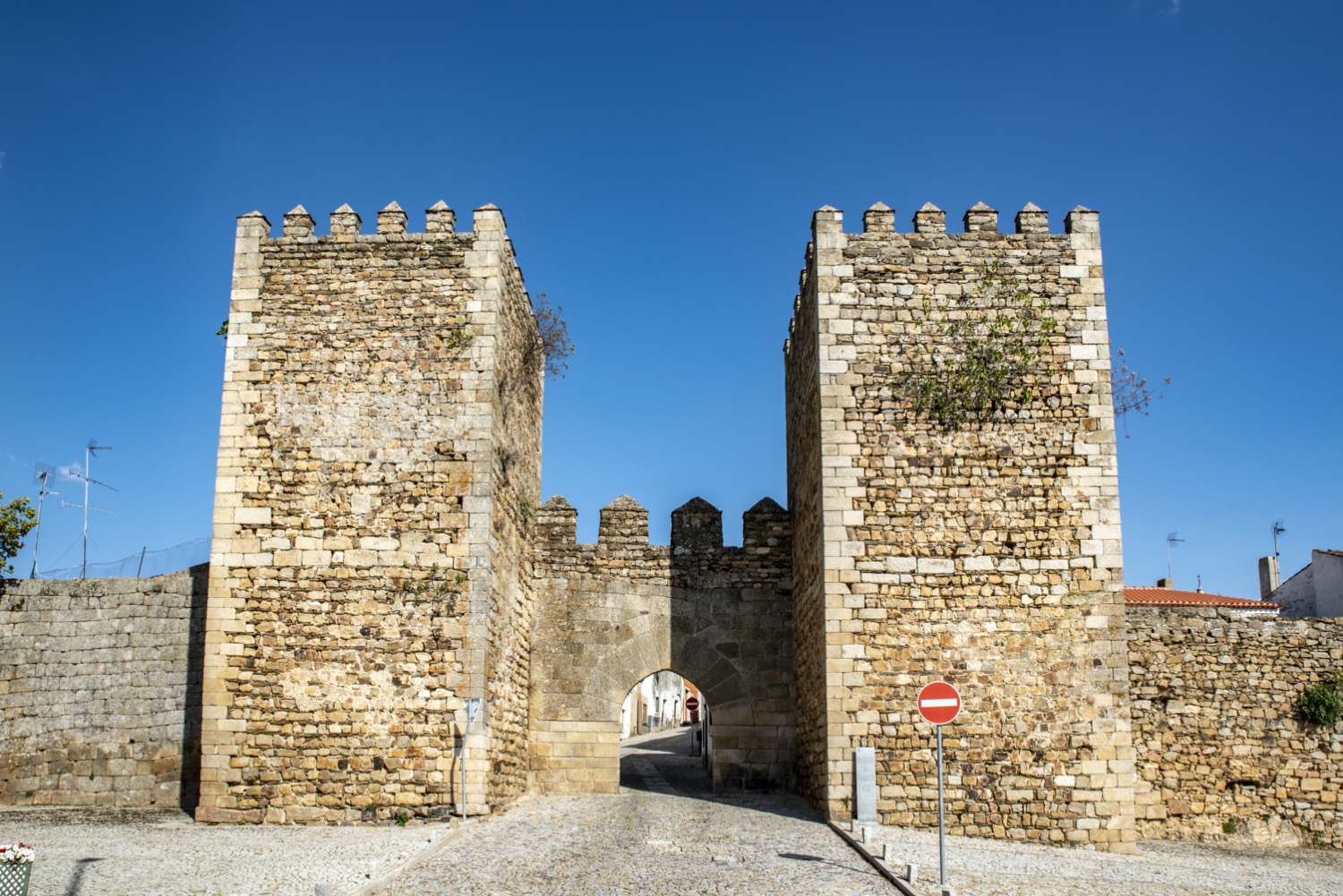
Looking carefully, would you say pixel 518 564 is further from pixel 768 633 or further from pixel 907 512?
pixel 907 512

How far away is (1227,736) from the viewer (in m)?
13.6

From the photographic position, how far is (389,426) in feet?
43.1

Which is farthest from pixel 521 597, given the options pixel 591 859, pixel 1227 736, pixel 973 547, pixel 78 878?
pixel 1227 736

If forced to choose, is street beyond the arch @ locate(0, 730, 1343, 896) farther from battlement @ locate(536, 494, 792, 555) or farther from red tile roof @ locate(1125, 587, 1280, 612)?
red tile roof @ locate(1125, 587, 1280, 612)

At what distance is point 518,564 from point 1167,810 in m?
8.40

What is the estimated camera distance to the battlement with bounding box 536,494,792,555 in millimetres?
15789

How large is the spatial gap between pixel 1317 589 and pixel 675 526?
13.1 metres

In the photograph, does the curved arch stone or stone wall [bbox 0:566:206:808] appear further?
the curved arch stone

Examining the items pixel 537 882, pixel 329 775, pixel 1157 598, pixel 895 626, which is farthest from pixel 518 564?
pixel 1157 598

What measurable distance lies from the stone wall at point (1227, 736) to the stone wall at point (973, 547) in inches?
61.7

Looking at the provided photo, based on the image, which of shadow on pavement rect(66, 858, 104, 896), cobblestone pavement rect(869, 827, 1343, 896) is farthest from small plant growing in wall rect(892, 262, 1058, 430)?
shadow on pavement rect(66, 858, 104, 896)

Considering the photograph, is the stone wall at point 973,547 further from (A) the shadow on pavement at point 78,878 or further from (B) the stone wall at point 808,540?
(A) the shadow on pavement at point 78,878

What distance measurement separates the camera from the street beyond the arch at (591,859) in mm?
9031

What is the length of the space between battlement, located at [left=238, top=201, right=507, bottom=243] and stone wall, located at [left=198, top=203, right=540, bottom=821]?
2 cm
